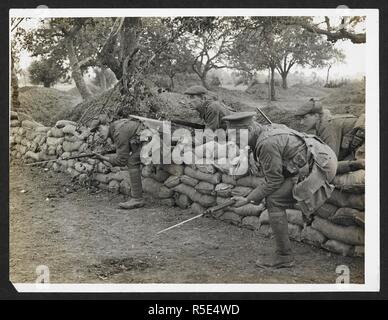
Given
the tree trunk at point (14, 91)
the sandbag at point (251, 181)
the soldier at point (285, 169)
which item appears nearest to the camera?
the soldier at point (285, 169)

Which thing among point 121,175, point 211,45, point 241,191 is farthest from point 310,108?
point 121,175

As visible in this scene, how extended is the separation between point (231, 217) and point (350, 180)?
47.2 inches

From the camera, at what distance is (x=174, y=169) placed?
18.2 feet

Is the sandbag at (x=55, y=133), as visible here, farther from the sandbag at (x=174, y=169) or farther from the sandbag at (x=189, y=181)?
the sandbag at (x=189, y=181)

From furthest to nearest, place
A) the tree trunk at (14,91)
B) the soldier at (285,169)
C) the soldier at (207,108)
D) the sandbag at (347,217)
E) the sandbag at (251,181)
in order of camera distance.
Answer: the tree trunk at (14,91)
the soldier at (207,108)
the sandbag at (251,181)
the sandbag at (347,217)
the soldier at (285,169)

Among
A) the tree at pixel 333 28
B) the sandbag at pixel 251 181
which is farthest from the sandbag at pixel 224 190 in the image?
the tree at pixel 333 28

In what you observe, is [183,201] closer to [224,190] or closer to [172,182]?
[172,182]

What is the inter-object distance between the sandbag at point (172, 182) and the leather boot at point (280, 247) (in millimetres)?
1019

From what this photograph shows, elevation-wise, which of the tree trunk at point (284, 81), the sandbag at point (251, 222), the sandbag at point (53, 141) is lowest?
the sandbag at point (251, 222)

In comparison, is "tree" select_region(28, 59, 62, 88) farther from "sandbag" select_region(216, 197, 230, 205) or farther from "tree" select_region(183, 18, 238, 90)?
"sandbag" select_region(216, 197, 230, 205)

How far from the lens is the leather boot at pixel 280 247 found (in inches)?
204

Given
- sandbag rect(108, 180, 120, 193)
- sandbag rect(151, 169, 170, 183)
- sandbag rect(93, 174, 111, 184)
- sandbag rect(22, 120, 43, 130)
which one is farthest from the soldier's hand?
sandbag rect(22, 120, 43, 130)

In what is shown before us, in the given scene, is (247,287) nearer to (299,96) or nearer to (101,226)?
(101,226)

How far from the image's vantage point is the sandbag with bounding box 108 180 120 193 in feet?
18.3
